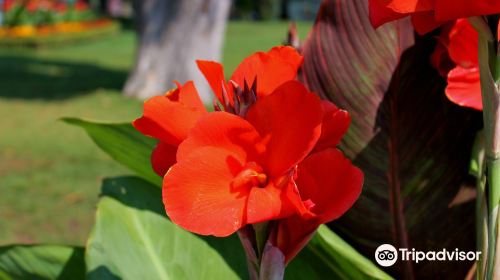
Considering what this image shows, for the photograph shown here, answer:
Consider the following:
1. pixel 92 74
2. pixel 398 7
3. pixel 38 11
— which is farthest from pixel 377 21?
pixel 38 11

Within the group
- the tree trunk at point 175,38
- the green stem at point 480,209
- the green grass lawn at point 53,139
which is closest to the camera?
the green stem at point 480,209

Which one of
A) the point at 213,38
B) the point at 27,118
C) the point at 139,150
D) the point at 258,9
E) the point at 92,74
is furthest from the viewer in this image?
the point at 258,9

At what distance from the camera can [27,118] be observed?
6781mm

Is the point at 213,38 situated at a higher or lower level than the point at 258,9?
higher

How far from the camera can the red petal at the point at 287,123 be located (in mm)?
513

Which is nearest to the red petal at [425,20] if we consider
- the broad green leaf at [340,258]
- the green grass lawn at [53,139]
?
the broad green leaf at [340,258]

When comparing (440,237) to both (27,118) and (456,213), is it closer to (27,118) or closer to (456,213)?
(456,213)

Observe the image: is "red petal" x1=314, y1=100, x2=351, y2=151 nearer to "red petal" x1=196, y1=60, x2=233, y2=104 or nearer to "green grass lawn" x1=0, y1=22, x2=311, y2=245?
"red petal" x1=196, y1=60, x2=233, y2=104

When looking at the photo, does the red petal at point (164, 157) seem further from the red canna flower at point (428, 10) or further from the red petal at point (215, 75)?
the red canna flower at point (428, 10)

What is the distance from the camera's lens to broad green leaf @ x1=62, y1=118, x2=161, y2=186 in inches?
32.7

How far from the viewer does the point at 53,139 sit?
5.95 meters

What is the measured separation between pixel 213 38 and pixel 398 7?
7.04 m

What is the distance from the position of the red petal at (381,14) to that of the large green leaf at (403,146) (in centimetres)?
32

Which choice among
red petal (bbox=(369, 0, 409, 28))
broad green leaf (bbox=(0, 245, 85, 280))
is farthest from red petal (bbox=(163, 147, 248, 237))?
broad green leaf (bbox=(0, 245, 85, 280))
